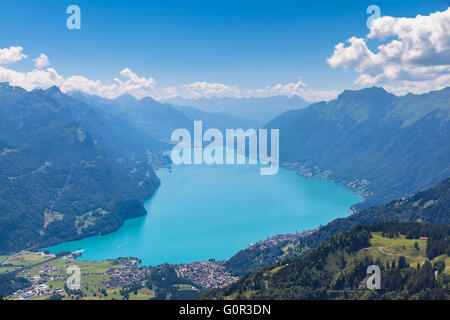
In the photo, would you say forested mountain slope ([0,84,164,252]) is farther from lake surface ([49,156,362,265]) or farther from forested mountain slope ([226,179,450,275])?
forested mountain slope ([226,179,450,275])

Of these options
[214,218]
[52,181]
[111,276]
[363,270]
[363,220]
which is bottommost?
[111,276]

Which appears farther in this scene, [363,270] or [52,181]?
[52,181]

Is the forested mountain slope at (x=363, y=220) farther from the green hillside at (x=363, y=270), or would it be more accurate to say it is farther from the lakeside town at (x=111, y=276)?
the green hillside at (x=363, y=270)

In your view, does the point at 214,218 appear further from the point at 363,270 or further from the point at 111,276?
the point at 363,270

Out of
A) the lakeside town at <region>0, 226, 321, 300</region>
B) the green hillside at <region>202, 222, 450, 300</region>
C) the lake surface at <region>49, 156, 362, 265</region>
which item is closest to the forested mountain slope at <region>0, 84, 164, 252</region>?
the lake surface at <region>49, 156, 362, 265</region>

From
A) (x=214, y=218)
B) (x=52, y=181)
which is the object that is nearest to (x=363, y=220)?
(x=214, y=218)

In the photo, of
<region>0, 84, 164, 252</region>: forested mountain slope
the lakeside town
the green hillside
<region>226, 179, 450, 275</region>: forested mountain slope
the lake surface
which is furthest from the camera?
<region>0, 84, 164, 252</region>: forested mountain slope

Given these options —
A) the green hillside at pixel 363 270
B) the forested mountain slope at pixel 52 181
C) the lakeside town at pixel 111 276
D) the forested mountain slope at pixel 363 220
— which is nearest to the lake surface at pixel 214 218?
the lakeside town at pixel 111 276
